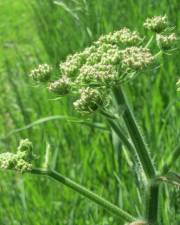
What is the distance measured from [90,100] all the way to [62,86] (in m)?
0.11

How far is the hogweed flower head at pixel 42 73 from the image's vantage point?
1655 mm

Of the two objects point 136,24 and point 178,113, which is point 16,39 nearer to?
point 136,24

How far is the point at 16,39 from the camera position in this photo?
19.3 ft

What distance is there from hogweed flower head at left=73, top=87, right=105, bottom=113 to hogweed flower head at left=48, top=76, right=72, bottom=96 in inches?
2.6

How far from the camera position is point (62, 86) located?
5.03 feet

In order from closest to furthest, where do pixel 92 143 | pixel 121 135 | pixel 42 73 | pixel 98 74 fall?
pixel 98 74
pixel 121 135
pixel 42 73
pixel 92 143

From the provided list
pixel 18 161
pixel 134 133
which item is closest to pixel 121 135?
pixel 134 133

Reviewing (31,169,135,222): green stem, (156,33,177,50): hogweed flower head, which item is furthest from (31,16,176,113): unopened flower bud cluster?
(31,169,135,222): green stem

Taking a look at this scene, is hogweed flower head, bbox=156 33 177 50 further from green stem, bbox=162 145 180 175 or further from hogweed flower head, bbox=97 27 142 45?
green stem, bbox=162 145 180 175

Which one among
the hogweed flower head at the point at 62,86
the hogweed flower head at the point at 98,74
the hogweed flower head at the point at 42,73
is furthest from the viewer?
the hogweed flower head at the point at 42,73

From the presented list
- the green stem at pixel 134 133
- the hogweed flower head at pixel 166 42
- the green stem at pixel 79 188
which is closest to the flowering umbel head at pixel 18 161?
the green stem at pixel 79 188

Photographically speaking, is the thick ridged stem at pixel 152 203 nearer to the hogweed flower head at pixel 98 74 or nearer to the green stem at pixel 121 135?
the green stem at pixel 121 135

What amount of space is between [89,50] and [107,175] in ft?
3.32

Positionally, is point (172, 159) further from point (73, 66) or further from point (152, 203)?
point (73, 66)
